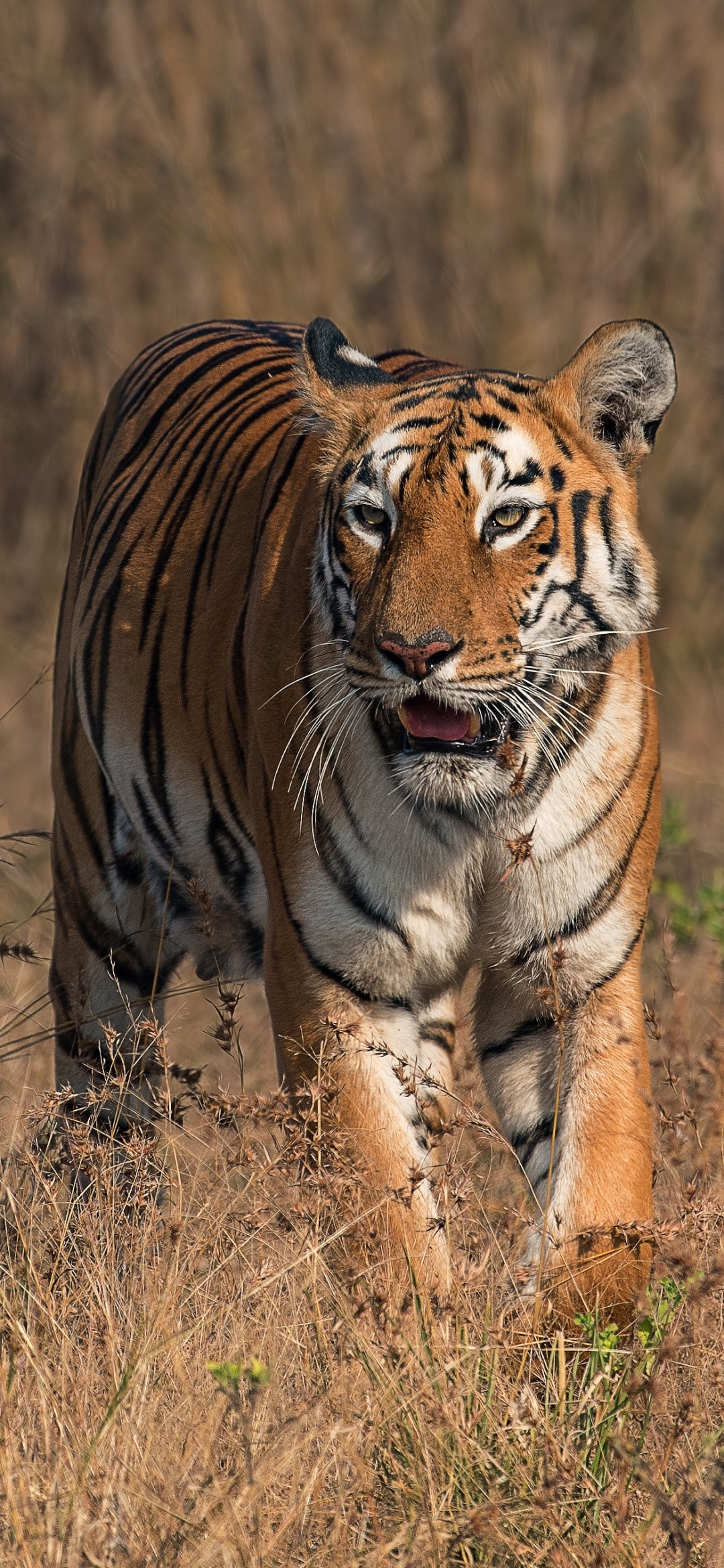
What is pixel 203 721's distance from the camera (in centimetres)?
357

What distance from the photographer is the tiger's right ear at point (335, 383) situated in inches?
120

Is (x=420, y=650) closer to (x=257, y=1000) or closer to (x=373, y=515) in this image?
(x=373, y=515)

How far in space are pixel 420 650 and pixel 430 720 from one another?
149 mm

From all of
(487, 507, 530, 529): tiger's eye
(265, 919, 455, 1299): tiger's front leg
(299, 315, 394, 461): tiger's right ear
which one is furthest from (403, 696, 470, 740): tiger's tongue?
(299, 315, 394, 461): tiger's right ear

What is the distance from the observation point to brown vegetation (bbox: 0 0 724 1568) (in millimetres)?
2209

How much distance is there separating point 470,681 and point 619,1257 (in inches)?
33.8

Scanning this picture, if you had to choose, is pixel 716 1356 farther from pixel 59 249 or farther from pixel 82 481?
pixel 59 249

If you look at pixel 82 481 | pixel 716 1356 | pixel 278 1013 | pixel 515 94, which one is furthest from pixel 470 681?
pixel 515 94

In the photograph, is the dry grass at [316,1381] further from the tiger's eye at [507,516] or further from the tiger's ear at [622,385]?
the tiger's ear at [622,385]

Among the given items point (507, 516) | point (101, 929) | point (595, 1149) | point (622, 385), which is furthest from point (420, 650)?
point (101, 929)

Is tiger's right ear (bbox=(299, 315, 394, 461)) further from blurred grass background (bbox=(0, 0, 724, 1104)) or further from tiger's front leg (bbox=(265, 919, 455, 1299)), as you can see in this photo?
blurred grass background (bbox=(0, 0, 724, 1104))

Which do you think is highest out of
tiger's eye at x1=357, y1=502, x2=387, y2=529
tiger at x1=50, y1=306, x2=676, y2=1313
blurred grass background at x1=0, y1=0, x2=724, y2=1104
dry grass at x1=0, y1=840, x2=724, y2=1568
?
blurred grass background at x1=0, y1=0, x2=724, y2=1104

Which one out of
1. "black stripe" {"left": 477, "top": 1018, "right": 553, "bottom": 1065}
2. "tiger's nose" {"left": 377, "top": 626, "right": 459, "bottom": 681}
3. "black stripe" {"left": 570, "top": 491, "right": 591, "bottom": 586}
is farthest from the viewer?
"black stripe" {"left": 477, "top": 1018, "right": 553, "bottom": 1065}

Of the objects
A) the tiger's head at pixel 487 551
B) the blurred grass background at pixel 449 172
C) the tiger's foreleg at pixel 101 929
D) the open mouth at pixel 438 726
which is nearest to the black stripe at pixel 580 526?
the tiger's head at pixel 487 551
